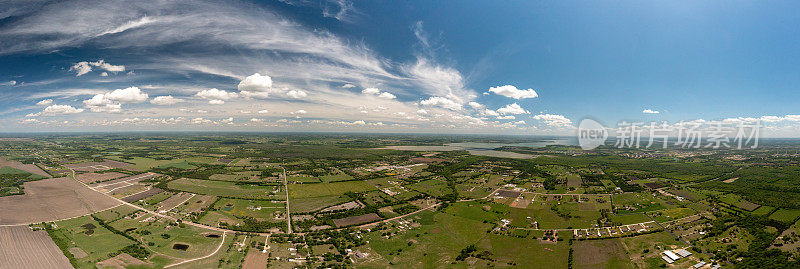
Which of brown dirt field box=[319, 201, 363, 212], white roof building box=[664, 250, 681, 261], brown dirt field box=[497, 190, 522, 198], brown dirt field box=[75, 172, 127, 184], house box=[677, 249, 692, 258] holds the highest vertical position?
brown dirt field box=[497, 190, 522, 198]

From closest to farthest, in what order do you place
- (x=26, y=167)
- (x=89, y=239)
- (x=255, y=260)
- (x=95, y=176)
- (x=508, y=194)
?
(x=255, y=260) < (x=89, y=239) < (x=508, y=194) < (x=95, y=176) < (x=26, y=167)

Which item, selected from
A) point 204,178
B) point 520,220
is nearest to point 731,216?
point 520,220

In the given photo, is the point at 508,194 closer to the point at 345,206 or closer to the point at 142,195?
the point at 345,206

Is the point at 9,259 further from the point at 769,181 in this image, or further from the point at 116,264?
the point at 769,181

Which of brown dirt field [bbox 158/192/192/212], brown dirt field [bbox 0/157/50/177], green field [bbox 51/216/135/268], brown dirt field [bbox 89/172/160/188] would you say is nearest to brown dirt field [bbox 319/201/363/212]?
green field [bbox 51/216/135/268]

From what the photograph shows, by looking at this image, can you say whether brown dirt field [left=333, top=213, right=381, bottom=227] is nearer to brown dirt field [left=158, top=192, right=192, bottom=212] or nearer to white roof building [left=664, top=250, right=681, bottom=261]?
brown dirt field [left=158, top=192, right=192, bottom=212]

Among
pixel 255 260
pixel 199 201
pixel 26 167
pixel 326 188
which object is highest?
pixel 326 188

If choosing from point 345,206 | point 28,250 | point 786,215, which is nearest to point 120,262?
point 28,250
